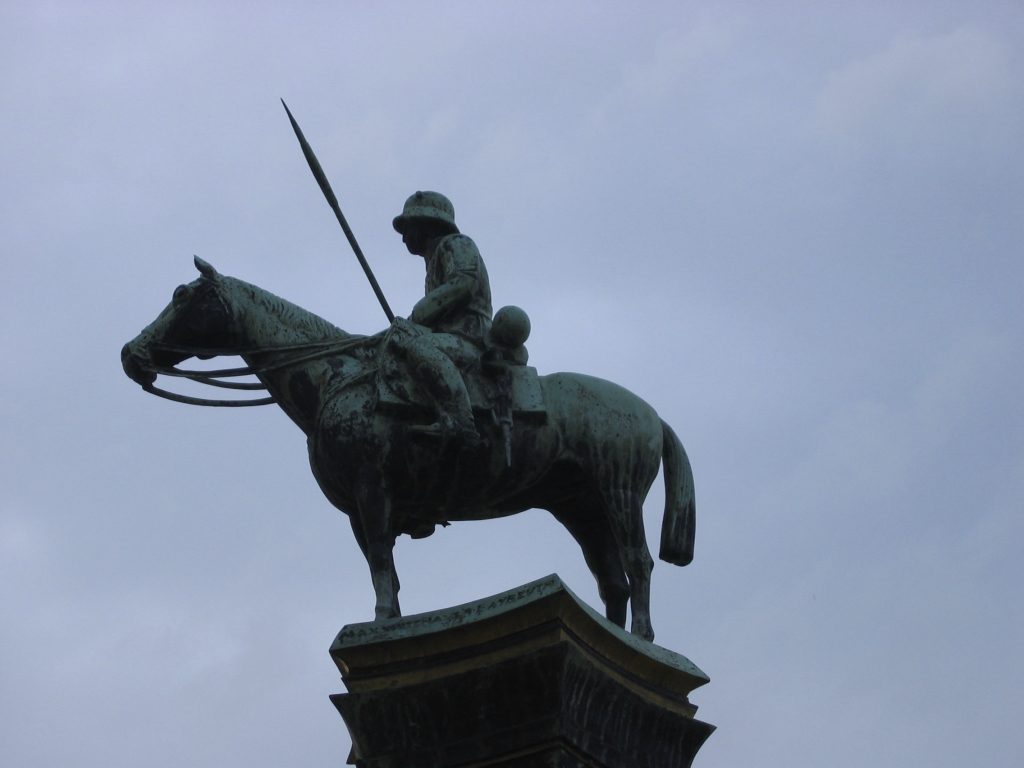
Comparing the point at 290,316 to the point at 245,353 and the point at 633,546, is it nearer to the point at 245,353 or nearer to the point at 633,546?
the point at 245,353

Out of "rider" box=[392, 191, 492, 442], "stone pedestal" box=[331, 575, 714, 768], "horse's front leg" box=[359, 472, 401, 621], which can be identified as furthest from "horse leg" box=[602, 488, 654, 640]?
"horse's front leg" box=[359, 472, 401, 621]

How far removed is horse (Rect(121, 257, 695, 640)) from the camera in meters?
11.6

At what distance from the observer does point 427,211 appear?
508 inches

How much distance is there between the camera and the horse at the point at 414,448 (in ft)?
38.2

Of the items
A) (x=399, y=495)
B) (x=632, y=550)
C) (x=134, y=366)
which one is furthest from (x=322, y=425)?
(x=632, y=550)

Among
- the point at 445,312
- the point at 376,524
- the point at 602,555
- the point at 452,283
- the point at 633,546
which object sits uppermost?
the point at 452,283

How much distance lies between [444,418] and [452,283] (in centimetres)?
125

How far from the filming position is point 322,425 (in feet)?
38.7

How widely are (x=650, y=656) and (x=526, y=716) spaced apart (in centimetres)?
111

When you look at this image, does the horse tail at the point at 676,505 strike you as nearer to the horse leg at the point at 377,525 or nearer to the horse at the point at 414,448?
the horse at the point at 414,448

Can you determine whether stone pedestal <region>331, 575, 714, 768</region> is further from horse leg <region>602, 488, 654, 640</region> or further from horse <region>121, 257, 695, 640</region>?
horse leg <region>602, 488, 654, 640</region>

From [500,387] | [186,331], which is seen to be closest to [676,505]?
[500,387]

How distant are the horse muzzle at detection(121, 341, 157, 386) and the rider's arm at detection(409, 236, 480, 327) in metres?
1.91

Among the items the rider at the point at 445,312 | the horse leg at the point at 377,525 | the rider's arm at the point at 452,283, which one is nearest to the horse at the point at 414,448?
the horse leg at the point at 377,525
